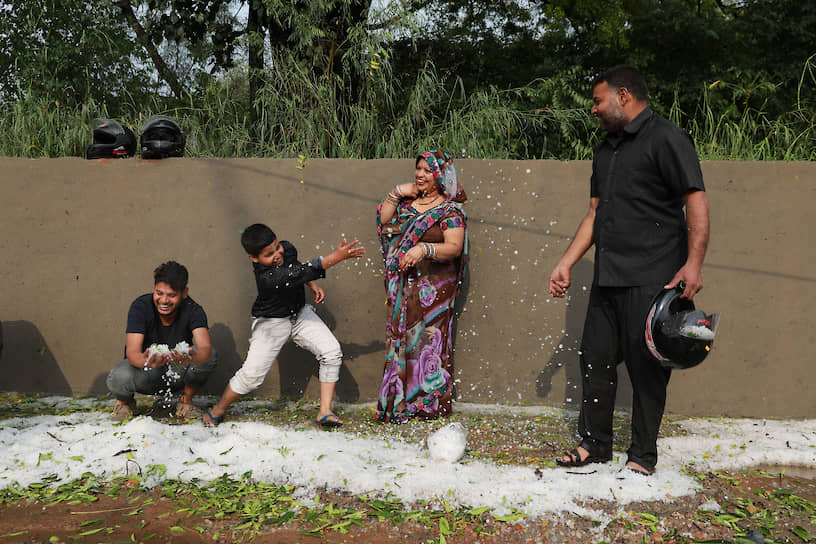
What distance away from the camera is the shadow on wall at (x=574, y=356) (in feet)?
15.2

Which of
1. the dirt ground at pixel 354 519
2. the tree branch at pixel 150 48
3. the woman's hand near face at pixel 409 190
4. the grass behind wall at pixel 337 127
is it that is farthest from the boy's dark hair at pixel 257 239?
the tree branch at pixel 150 48

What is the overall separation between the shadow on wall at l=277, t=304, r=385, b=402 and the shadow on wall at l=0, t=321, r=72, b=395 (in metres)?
1.65

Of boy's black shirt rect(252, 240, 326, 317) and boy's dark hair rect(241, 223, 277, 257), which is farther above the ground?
boy's dark hair rect(241, 223, 277, 257)

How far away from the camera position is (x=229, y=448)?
3.67 metres

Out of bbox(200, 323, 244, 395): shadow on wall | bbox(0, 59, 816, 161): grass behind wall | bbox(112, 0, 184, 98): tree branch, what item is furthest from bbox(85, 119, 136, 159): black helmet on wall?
bbox(112, 0, 184, 98): tree branch

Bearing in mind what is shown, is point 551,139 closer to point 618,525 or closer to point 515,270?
point 515,270

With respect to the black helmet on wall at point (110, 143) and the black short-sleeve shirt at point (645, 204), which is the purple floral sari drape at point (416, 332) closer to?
the black short-sleeve shirt at point (645, 204)

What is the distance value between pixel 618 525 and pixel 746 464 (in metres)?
1.25

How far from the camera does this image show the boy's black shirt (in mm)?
3988

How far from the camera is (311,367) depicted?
4.82m

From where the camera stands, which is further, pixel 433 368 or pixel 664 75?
pixel 664 75

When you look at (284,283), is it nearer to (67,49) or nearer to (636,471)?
(636,471)

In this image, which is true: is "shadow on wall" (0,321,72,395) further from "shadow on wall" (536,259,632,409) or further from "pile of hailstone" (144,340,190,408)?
"shadow on wall" (536,259,632,409)

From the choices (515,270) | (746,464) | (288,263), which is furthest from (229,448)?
(746,464)
